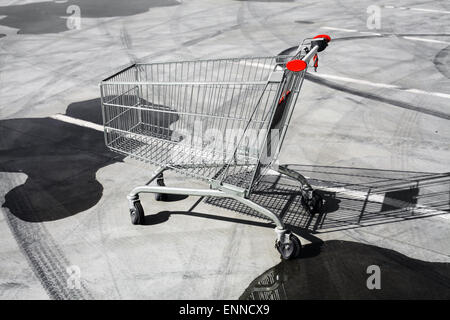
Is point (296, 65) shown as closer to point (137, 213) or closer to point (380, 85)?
point (137, 213)

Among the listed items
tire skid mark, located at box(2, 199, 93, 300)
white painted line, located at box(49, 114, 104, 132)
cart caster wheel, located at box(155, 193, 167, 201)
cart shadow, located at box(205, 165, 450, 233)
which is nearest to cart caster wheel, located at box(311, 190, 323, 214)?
cart shadow, located at box(205, 165, 450, 233)

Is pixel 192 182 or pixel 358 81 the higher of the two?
pixel 358 81

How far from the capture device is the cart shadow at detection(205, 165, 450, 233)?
12.9ft

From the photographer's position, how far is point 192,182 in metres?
4.61

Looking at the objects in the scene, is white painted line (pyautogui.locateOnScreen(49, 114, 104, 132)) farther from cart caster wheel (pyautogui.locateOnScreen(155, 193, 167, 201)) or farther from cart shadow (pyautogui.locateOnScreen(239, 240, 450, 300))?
cart shadow (pyautogui.locateOnScreen(239, 240, 450, 300))

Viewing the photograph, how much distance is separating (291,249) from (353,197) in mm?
1154

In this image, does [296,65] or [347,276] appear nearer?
[296,65]

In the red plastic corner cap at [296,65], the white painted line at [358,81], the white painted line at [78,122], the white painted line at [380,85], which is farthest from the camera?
the white painted line at [358,81]

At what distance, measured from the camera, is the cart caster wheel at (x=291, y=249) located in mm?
3428

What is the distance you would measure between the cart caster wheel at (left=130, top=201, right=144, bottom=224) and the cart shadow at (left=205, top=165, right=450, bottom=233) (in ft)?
2.24

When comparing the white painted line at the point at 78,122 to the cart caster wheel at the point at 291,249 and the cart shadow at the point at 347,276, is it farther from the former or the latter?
the cart shadow at the point at 347,276

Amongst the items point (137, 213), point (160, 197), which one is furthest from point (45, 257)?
point (160, 197)

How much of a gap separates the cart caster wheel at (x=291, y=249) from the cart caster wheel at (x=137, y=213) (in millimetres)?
1273

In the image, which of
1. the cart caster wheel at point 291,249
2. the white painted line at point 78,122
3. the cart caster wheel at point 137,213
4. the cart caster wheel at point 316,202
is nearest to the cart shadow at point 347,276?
the cart caster wheel at point 291,249
